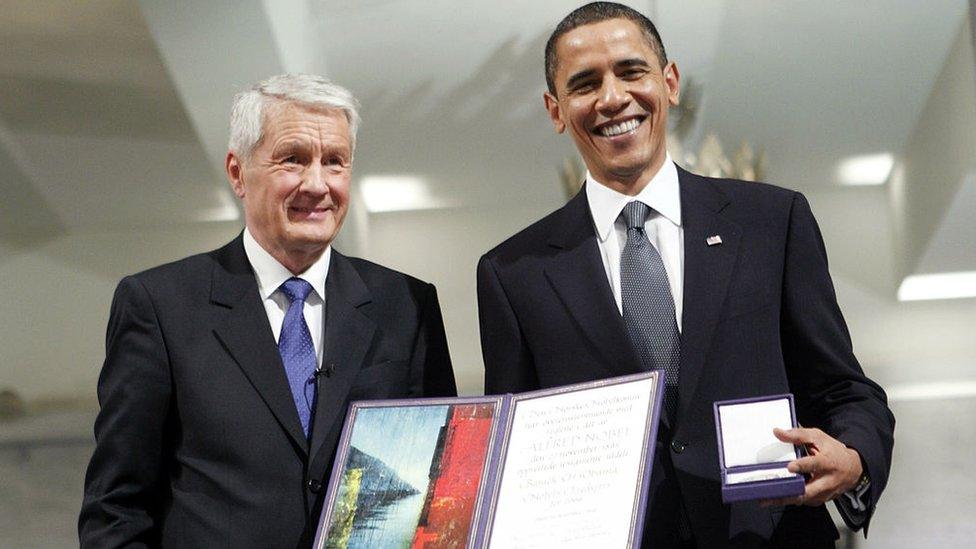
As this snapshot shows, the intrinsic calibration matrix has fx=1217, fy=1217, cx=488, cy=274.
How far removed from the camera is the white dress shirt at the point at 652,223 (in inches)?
75.2

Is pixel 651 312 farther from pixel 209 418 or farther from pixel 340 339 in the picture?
pixel 209 418

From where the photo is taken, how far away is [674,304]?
185cm

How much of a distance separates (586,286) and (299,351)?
1.58 feet

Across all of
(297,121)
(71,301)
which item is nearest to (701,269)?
(297,121)

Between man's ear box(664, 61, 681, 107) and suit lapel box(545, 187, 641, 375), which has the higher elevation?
man's ear box(664, 61, 681, 107)

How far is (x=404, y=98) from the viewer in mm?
4105

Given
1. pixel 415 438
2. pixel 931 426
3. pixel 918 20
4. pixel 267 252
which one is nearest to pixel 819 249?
pixel 415 438

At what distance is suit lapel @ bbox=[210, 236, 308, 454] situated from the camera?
1921 mm

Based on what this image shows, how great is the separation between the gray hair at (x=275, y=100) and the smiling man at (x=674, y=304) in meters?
0.37

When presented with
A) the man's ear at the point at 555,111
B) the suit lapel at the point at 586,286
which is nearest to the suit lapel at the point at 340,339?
the suit lapel at the point at 586,286

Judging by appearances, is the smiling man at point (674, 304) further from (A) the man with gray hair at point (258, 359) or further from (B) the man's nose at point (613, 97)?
(A) the man with gray hair at point (258, 359)

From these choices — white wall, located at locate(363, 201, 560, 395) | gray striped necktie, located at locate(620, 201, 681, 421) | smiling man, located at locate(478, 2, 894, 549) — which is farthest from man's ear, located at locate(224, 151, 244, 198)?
white wall, located at locate(363, 201, 560, 395)

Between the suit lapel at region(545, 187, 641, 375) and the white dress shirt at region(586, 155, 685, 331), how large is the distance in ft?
0.07

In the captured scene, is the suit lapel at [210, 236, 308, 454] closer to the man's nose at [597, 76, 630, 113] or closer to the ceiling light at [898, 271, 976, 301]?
the man's nose at [597, 76, 630, 113]
